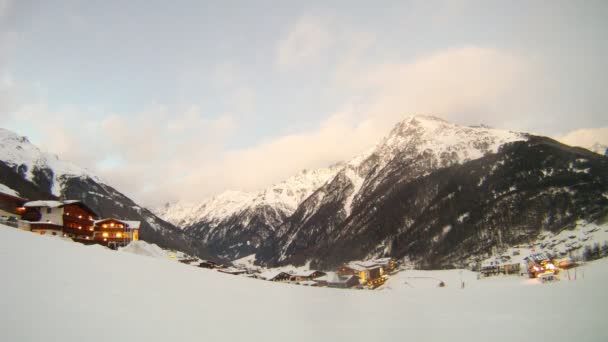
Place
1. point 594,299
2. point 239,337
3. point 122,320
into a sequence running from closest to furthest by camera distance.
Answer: point 122,320
point 239,337
point 594,299

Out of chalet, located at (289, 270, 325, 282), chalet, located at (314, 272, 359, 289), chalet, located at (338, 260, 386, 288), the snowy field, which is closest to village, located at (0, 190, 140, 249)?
the snowy field

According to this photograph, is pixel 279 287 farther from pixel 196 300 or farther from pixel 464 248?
pixel 464 248

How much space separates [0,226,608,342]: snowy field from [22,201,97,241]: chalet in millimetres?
55805

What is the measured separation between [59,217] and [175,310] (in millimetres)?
72617

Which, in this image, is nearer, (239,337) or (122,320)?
(122,320)

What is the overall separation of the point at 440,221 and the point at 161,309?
202 metres

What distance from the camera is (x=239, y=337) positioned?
9984 mm

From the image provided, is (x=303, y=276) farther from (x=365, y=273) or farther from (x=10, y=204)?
(x=10, y=204)

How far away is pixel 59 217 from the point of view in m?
69.7

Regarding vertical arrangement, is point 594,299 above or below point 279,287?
below

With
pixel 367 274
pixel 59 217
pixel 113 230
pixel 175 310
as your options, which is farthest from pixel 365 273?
pixel 175 310

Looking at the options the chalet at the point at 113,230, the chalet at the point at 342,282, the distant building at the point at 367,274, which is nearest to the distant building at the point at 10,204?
Result: the chalet at the point at 113,230

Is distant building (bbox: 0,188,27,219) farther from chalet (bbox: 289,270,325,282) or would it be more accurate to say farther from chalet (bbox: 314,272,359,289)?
chalet (bbox: 314,272,359,289)

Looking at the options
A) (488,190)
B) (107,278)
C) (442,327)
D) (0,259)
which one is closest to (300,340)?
(107,278)
